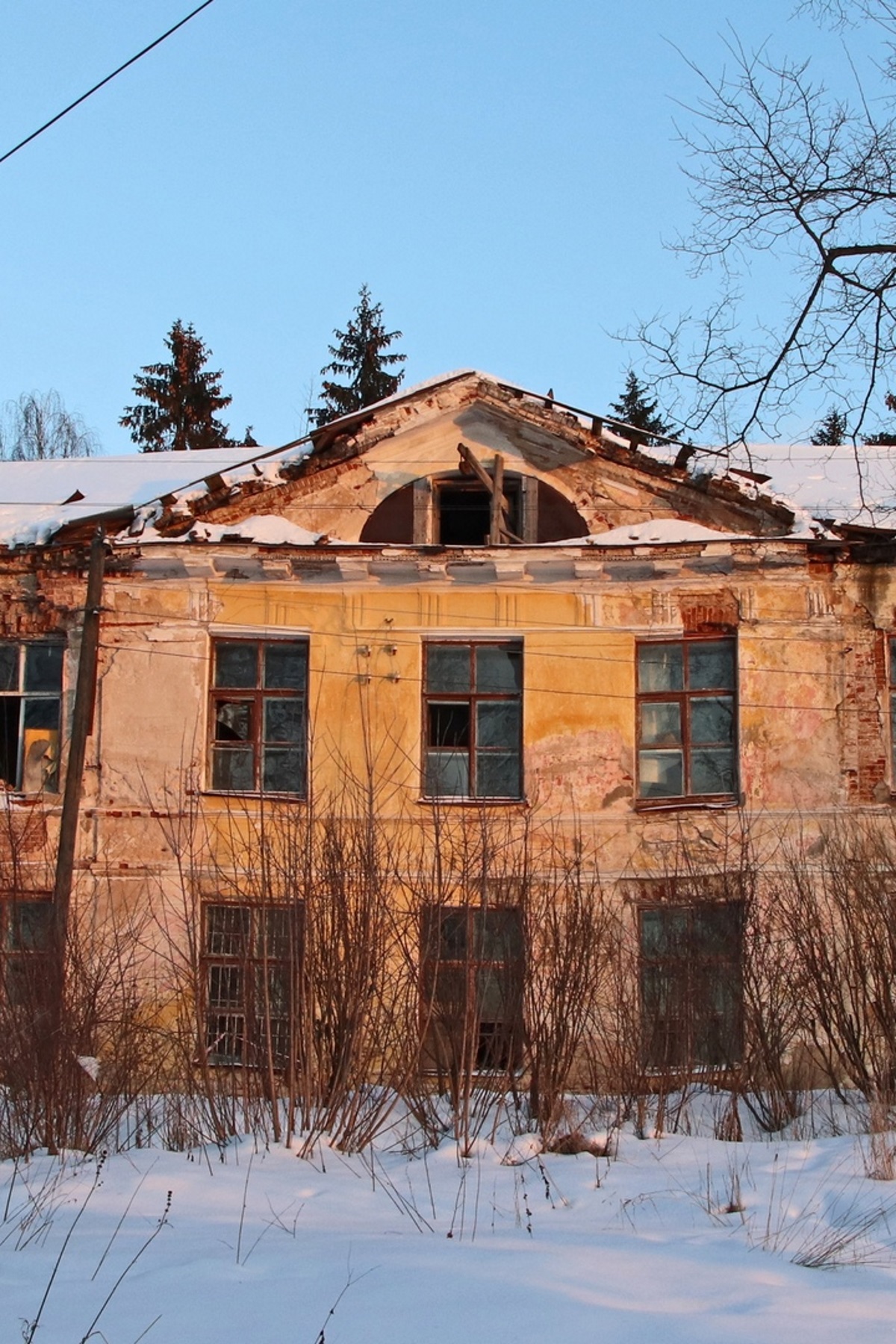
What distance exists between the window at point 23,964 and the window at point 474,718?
533 cm

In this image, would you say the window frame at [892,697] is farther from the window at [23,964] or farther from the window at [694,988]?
the window at [23,964]

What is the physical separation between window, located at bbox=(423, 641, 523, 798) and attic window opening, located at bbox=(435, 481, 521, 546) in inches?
48.7

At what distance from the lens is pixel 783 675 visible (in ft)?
50.2

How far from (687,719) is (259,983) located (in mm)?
6441

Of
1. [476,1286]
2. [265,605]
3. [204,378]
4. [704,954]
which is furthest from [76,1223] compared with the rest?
[204,378]

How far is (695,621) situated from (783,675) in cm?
101

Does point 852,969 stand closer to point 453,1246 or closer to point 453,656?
point 453,656

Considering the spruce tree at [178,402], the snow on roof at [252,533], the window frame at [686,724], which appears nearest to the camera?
the window frame at [686,724]

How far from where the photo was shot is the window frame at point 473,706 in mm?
15555

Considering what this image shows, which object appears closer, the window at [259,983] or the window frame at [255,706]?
the window at [259,983]

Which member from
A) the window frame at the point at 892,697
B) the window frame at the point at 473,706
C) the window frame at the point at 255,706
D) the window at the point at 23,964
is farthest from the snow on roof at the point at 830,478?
the window at the point at 23,964

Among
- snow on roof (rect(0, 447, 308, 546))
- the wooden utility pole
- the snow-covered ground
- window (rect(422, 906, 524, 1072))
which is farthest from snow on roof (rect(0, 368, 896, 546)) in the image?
the snow-covered ground

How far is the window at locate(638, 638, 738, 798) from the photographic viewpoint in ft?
50.4

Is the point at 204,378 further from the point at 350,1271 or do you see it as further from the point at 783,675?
the point at 350,1271
